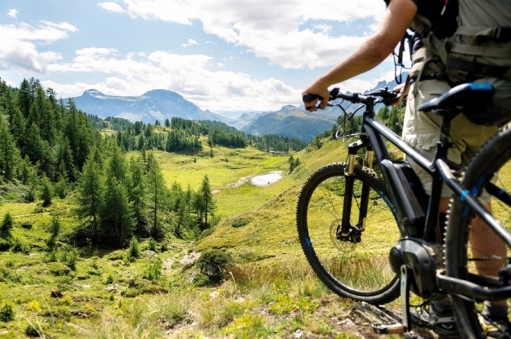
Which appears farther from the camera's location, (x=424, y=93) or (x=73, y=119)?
(x=73, y=119)

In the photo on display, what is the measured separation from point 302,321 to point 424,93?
2612 mm

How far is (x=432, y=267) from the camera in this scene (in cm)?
262

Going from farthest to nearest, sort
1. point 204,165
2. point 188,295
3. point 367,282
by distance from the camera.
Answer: point 204,165, point 188,295, point 367,282

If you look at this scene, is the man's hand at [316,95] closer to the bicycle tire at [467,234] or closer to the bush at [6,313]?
the bicycle tire at [467,234]

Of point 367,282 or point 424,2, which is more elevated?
point 424,2

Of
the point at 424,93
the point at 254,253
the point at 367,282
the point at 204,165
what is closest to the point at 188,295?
the point at 367,282

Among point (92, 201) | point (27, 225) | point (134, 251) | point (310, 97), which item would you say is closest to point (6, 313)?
point (310, 97)

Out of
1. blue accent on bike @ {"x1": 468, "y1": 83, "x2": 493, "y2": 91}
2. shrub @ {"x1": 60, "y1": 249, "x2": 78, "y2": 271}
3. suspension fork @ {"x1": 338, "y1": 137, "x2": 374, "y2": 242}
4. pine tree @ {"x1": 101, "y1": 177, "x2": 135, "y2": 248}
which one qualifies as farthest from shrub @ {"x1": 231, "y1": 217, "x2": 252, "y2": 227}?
blue accent on bike @ {"x1": 468, "y1": 83, "x2": 493, "y2": 91}

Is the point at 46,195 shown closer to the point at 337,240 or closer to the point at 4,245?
the point at 4,245

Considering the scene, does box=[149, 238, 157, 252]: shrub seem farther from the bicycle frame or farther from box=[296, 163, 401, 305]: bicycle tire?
the bicycle frame

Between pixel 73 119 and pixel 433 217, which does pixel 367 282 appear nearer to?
pixel 433 217

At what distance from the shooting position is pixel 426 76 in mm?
2904

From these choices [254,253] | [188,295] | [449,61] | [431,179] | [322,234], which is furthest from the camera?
[254,253]

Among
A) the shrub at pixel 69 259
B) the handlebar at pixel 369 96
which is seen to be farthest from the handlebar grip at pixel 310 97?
the shrub at pixel 69 259
